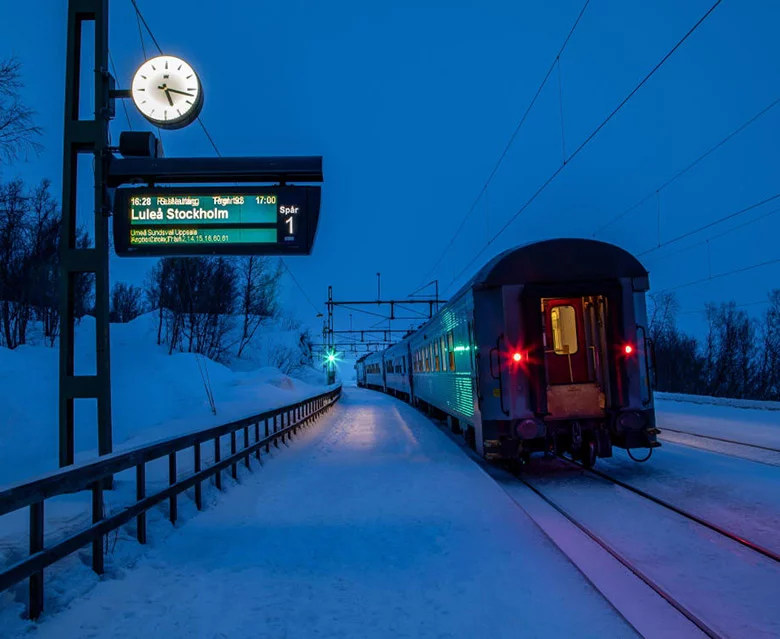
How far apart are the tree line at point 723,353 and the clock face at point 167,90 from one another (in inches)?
1903

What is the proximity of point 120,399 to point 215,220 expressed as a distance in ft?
34.0

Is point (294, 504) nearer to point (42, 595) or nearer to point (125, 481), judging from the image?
point (125, 481)

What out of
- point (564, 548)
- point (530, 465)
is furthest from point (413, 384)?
point (564, 548)

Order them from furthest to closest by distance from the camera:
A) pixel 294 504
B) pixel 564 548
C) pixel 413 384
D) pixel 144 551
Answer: pixel 413 384 < pixel 294 504 < pixel 564 548 < pixel 144 551

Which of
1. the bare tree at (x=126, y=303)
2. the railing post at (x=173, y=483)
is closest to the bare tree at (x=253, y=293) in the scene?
the bare tree at (x=126, y=303)

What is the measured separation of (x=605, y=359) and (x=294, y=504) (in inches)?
214

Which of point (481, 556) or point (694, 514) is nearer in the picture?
point (481, 556)

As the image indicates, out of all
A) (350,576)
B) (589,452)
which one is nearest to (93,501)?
(350,576)

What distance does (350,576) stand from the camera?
4.78 m

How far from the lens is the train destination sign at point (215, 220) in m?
8.48

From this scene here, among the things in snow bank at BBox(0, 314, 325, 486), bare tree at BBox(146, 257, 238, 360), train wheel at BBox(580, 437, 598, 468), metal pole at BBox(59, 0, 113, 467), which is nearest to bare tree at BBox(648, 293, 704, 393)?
bare tree at BBox(146, 257, 238, 360)

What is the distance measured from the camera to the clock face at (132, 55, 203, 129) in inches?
328

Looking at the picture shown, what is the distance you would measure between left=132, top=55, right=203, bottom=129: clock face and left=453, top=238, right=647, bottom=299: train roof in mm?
5218

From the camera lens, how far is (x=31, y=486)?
3697 mm
